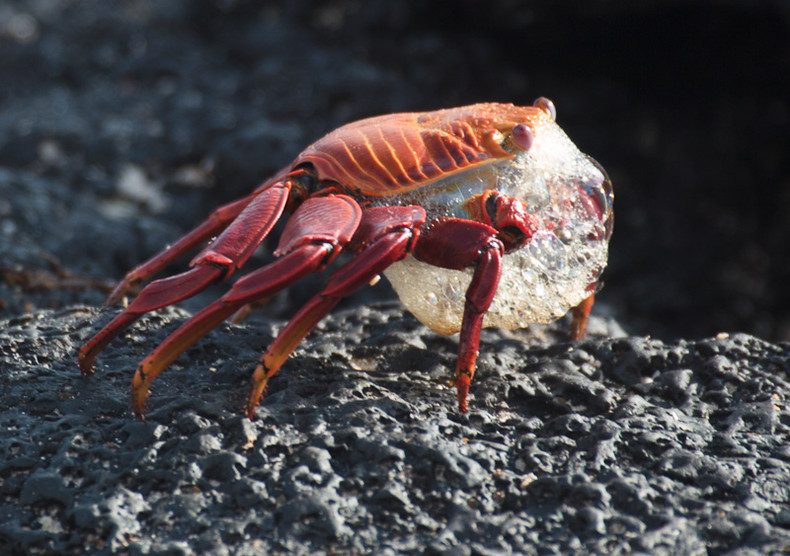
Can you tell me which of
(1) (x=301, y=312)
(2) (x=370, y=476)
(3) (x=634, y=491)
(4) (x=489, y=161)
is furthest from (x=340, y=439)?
(4) (x=489, y=161)

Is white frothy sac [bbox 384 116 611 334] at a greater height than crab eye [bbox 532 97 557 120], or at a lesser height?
lesser

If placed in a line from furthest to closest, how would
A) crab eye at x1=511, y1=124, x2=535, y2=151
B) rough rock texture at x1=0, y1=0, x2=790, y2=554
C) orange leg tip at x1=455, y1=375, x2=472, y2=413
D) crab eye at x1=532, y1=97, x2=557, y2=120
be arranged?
crab eye at x1=532, y1=97, x2=557, y2=120, crab eye at x1=511, y1=124, x2=535, y2=151, orange leg tip at x1=455, y1=375, x2=472, y2=413, rough rock texture at x1=0, y1=0, x2=790, y2=554

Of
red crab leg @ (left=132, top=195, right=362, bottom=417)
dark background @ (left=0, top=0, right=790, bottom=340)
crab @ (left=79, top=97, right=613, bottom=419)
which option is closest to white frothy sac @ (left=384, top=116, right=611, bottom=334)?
crab @ (left=79, top=97, right=613, bottom=419)

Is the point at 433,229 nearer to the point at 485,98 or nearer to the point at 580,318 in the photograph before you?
the point at 580,318

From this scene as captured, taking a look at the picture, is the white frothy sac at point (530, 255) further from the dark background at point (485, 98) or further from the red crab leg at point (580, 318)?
the dark background at point (485, 98)

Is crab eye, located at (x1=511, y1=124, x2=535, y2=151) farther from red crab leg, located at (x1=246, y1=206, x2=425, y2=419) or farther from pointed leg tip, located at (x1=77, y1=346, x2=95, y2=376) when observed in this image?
pointed leg tip, located at (x1=77, y1=346, x2=95, y2=376)

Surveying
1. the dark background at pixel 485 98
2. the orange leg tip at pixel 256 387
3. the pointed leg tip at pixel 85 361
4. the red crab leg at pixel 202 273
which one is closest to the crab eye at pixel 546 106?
the red crab leg at pixel 202 273
